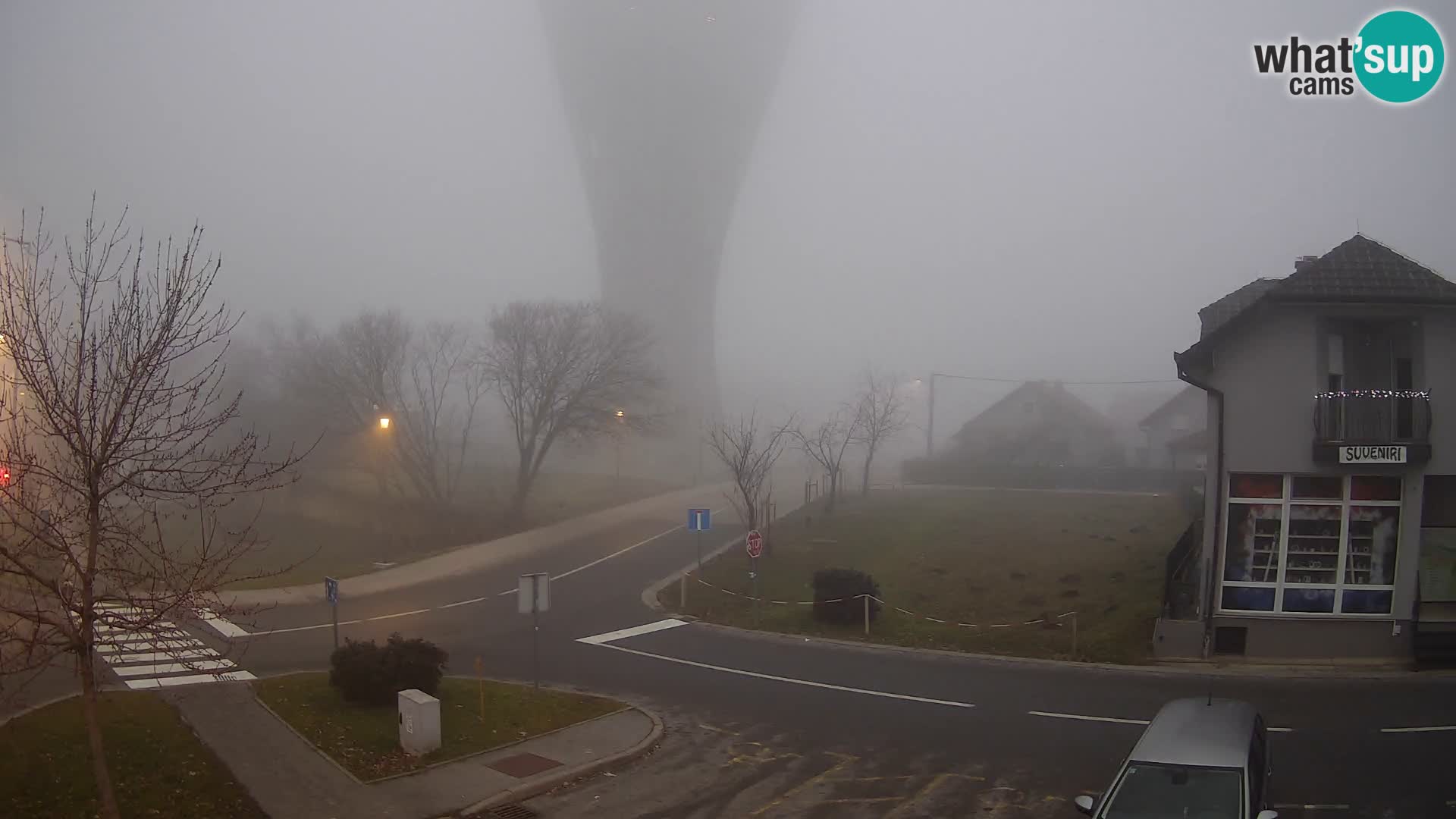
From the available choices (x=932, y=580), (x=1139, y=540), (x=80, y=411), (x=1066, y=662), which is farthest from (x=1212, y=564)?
(x=80, y=411)

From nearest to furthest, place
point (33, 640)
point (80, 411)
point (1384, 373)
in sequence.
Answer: point (33, 640)
point (80, 411)
point (1384, 373)

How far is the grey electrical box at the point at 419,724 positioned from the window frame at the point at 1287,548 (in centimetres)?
1443

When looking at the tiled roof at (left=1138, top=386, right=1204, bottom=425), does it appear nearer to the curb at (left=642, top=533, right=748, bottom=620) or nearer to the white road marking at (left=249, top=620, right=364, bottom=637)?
the curb at (left=642, top=533, right=748, bottom=620)

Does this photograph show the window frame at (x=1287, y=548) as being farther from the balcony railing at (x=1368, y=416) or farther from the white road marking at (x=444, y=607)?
the white road marking at (x=444, y=607)

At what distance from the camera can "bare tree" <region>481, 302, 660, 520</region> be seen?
4825 cm

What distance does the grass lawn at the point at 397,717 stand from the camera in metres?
12.7

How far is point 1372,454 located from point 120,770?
2020cm

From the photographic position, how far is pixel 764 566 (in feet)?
105

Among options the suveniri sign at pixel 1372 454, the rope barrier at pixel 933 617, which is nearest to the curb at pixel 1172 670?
the rope barrier at pixel 933 617

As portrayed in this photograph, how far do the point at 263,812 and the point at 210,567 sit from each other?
356 centimetres

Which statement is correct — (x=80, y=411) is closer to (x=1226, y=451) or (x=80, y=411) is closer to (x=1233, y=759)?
(x=1233, y=759)

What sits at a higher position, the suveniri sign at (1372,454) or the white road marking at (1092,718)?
the suveniri sign at (1372,454)

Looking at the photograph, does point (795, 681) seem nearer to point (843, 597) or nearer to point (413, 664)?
point (843, 597)

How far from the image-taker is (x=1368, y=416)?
56.9 feet
